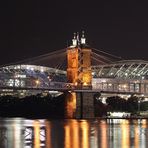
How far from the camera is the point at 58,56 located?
308 ft

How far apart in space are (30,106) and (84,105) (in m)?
16.4

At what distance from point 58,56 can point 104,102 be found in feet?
→ 27.5

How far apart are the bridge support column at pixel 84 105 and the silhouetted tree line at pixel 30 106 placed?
884cm

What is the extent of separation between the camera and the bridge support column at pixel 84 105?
7631 cm

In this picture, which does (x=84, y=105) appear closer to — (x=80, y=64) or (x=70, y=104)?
(x=70, y=104)

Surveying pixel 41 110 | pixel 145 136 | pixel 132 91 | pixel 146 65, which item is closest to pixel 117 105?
pixel 132 91

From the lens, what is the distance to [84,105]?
76.8 metres

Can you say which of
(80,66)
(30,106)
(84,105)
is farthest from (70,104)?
(30,106)

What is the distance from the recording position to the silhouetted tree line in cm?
8888

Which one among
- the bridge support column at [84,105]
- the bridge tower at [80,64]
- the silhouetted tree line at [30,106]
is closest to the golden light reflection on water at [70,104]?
the bridge support column at [84,105]

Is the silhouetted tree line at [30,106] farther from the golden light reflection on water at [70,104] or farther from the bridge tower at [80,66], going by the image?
the golden light reflection on water at [70,104]

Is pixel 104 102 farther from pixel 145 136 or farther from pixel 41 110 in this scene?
pixel 145 136

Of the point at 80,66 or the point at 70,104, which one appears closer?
the point at 70,104

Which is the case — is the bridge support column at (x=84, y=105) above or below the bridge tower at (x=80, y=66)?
below
